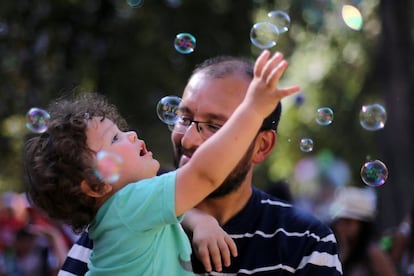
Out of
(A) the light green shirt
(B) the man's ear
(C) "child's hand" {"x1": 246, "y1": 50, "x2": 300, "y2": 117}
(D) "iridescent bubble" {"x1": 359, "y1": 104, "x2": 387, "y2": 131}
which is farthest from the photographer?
(D) "iridescent bubble" {"x1": 359, "y1": 104, "x2": 387, "y2": 131}

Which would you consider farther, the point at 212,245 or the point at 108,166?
the point at 212,245

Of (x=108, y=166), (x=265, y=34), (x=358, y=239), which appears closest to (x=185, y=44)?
(x=265, y=34)

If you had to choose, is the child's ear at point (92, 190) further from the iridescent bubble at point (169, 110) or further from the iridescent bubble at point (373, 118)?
the iridescent bubble at point (373, 118)

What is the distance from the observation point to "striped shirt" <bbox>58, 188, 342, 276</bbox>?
3.19 metres

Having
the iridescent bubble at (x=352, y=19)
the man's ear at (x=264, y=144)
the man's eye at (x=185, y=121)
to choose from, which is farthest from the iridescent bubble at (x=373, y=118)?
the man's eye at (x=185, y=121)

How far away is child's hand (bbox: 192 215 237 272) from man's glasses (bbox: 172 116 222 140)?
0.37 m

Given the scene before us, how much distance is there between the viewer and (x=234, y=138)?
2.53m

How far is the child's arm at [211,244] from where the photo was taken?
290cm

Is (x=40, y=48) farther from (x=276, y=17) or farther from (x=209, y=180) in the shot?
(x=209, y=180)

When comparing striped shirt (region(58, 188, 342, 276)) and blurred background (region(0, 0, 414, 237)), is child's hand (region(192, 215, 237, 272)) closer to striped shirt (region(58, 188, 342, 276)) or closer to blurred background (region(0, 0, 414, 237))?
striped shirt (region(58, 188, 342, 276))

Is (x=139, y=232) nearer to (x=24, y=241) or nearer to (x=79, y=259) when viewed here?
(x=79, y=259)

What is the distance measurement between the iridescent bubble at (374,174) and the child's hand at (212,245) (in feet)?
3.93

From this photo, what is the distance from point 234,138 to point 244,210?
881mm

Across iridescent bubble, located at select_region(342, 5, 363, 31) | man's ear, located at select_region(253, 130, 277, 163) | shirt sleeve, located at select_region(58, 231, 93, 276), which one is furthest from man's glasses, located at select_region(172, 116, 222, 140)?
iridescent bubble, located at select_region(342, 5, 363, 31)
